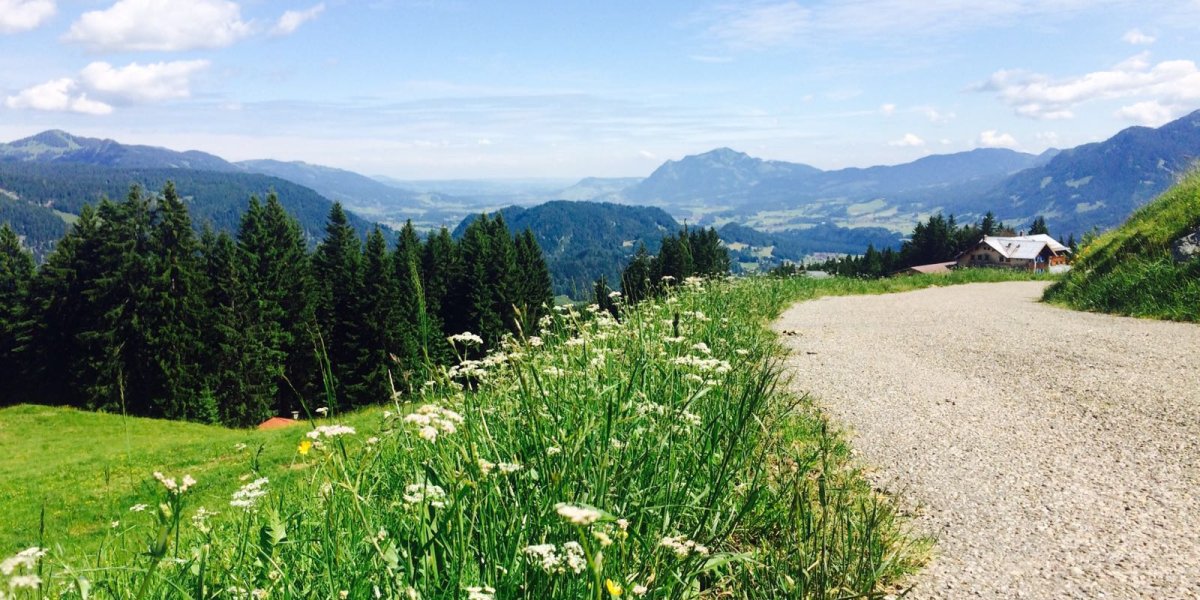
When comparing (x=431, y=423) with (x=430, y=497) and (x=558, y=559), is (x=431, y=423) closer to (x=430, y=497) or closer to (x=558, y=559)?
(x=430, y=497)

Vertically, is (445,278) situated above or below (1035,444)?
below

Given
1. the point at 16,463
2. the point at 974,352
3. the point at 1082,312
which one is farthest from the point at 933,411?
the point at 16,463

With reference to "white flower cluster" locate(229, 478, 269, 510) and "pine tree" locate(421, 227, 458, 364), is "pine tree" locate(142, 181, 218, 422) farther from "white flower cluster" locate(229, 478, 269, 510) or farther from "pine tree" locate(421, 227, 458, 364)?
"white flower cluster" locate(229, 478, 269, 510)

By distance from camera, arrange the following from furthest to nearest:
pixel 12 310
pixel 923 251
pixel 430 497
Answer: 1. pixel 923 251
2. pixel 12 310
3. pixel 430 497

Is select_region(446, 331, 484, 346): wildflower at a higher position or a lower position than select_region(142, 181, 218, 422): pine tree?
higher

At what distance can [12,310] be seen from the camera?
5553 cm

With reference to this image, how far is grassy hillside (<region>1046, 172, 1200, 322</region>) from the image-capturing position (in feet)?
44.4

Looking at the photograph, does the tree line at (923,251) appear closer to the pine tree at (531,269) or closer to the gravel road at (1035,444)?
the pine tree at (531,269)

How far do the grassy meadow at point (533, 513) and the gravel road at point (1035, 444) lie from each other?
0.65 m

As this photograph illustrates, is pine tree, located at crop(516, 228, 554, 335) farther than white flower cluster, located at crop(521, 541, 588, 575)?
Yes

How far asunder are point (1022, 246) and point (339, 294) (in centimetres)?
9523

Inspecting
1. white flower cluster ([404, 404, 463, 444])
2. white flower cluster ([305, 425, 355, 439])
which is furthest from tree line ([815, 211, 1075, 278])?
white flower cluster ([305, 425, 355, 439])

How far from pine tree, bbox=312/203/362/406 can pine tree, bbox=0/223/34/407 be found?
22.3 metres

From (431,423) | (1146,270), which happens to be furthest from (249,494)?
(1146,270)
